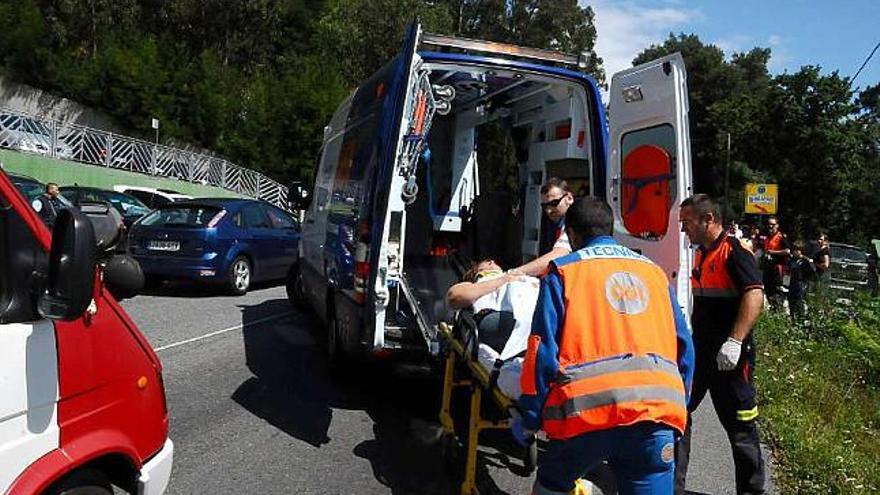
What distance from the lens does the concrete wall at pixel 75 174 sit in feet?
77.3

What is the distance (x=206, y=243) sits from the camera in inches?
454

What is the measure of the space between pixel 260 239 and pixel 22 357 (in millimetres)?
10297

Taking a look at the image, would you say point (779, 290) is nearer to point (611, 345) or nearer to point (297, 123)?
point (611, 345)

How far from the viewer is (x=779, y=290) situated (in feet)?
49.7

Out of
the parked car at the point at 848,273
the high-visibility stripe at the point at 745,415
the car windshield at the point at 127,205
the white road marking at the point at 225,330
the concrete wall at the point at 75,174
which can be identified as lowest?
the parked car at the point at 848,273

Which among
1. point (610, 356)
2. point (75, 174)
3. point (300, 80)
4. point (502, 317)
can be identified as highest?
point (300, 80)

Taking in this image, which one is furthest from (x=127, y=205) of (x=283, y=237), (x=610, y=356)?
(x=610, y=356)

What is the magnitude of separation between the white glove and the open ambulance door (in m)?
0.43

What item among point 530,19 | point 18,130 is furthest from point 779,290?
point 530,19

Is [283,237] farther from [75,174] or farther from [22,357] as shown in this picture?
[75,174]

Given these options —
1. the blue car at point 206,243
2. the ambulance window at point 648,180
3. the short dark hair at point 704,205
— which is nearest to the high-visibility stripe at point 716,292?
the short dark hair at point 704,205

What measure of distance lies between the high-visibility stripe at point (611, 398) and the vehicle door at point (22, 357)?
178 centimetres

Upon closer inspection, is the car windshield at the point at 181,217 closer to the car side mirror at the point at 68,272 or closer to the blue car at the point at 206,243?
the blue car at the point at 206,243

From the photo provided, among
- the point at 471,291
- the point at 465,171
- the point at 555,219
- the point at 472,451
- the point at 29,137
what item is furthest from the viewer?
the point at 29,137
